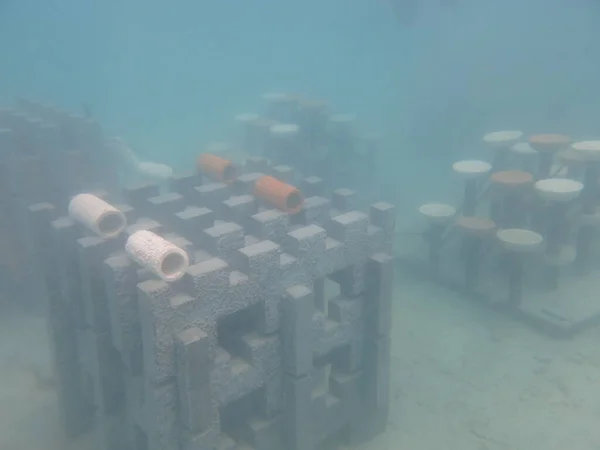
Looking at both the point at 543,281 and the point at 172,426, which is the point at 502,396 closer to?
the point at 543,281

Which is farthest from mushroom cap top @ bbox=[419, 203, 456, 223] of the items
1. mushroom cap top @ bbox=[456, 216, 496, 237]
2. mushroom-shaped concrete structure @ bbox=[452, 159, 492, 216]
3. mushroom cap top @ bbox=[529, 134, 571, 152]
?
mushroom cap top @ bbox=[529, 134, 571, 152]

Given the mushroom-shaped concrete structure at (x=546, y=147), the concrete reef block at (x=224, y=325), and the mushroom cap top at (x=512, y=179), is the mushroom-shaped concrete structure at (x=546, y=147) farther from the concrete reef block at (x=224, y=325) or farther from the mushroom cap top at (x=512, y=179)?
the concrete reef block at (x=224, y=325)

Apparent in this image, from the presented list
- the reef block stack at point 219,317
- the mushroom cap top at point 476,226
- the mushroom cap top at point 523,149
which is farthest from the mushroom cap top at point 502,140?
the reef block stack at point 219,317

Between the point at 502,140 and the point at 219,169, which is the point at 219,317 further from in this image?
the point at 502,140

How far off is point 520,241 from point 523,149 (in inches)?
100

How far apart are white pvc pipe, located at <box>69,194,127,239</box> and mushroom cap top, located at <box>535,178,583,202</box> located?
212 inches

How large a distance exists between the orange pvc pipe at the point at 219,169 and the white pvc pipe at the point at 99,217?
1252 mm

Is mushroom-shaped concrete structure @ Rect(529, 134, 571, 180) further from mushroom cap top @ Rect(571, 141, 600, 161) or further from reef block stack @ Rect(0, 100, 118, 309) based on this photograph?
reef block stack @ Rect(0, 100, 118, 309)

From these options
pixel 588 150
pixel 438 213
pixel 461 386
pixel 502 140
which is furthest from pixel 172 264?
pixel 502 140

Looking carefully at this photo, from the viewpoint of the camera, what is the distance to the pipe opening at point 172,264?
3.10 meters

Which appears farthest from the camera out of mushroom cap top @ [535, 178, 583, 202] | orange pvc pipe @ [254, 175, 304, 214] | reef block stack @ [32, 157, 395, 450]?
mushroom cap top @ [535, 178, 583, 202]

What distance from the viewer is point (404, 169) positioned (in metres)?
14.3

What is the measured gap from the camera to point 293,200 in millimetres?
4262

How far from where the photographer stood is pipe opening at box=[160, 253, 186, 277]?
3.10 metres
